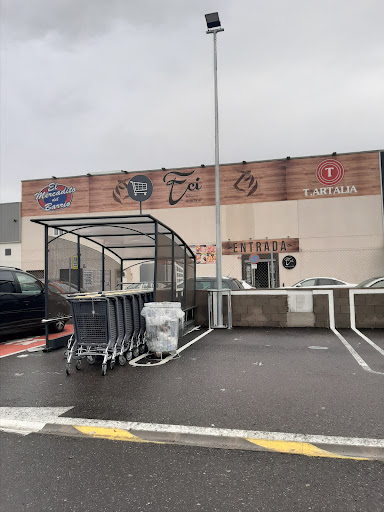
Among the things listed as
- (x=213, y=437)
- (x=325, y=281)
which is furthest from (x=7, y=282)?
(x=325, y=281)

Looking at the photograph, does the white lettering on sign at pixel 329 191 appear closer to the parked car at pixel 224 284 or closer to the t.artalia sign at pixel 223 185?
the t.artalia sign at pixel 223 185

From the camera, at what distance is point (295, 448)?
3.26 metres

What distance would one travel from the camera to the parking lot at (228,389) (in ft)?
12.9

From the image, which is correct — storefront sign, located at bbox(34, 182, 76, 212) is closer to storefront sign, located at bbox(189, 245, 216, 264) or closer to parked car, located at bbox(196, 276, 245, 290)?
storefront sign, located at bbox(189, 245, 216, 264)

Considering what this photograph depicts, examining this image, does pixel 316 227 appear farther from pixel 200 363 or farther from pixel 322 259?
pixel 200 363

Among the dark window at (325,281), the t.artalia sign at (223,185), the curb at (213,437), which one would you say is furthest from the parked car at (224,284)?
the t.artalia sign at (223,185)

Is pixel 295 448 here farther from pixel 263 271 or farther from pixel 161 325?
pixel 263 271

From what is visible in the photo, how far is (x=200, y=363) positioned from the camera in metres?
6.52

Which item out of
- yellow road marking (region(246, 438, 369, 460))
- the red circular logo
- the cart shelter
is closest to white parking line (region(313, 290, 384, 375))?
yellow road marking (region(246, 438, 369, 460))

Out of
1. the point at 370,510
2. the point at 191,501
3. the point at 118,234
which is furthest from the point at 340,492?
the point at 118,234

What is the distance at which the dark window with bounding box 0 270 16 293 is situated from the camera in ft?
28.2

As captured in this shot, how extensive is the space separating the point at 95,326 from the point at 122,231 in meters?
3.11

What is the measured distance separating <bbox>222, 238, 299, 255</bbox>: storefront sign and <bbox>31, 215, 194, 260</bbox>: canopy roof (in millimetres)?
13320

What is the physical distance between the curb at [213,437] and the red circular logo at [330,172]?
21821mm
